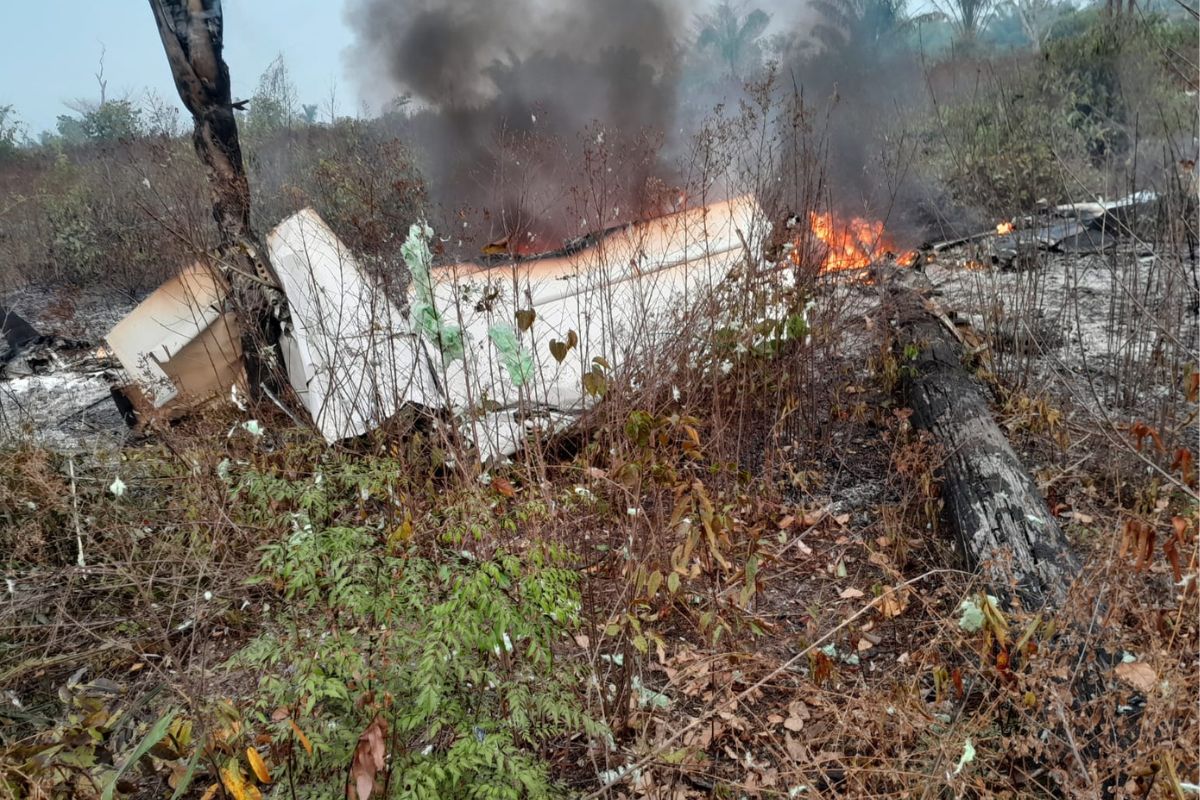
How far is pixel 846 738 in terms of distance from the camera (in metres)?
2.52

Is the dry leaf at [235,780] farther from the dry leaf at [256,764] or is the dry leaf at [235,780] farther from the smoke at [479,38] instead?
the smoke at [479,38]

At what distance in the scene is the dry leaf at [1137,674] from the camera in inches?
86.0

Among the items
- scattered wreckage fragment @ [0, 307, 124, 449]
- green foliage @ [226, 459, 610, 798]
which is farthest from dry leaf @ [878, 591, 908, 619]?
scattered wreckage fragment @ [0, 307, 124, 449]

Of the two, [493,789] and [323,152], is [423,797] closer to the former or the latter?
[493,789]

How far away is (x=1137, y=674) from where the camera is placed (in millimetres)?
2240

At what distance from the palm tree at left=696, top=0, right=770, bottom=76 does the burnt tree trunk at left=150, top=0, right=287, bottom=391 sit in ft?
24.3

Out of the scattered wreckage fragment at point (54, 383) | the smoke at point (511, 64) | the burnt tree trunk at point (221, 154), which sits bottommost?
the scattered wreckage fragment at point (54, 383)

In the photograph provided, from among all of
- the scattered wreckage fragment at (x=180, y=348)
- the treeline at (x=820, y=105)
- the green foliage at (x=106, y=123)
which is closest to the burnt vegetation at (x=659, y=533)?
the scattered wreckage fragment at (x=180, y=348)

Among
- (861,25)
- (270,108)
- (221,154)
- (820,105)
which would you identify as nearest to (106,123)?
(270,108)

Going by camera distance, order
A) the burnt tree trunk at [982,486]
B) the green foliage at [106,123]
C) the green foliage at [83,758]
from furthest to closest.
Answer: the green foliage at [106,123] → the burnt tree trunk at [982,486] → the green foliage at [83,758]

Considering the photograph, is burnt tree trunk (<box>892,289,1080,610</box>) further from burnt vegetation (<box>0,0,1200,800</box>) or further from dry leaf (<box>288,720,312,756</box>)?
dry leaf (<box>288,720,312,756</box>)

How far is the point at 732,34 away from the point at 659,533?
997 centimetres

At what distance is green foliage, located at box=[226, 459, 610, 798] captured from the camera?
179 centimetres

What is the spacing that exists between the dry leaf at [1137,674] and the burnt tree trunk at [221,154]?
15.4ft
